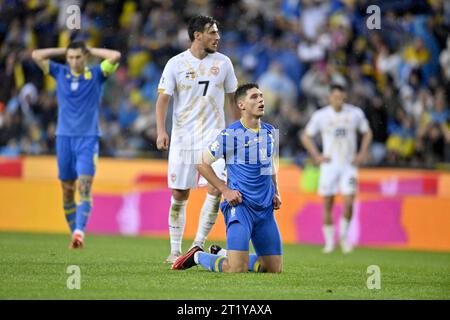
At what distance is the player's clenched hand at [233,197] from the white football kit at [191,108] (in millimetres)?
1504

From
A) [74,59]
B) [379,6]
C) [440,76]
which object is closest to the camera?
[74,59]

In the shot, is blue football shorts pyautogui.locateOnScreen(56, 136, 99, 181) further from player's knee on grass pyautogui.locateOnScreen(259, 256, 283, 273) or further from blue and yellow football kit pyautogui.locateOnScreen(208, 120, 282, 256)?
player's knee on grass pyautogui.locateOnScreen(259, 256, 283, 273)

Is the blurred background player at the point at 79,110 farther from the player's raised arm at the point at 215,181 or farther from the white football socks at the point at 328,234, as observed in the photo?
the white football socks at the point at 328,234

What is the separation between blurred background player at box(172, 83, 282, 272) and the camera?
401 inches

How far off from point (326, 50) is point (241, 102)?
1137 centimetres

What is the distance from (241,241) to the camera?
10125 millimetres

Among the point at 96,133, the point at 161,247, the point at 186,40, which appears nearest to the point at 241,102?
the point at 96,133

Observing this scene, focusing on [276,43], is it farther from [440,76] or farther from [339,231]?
[339,231]

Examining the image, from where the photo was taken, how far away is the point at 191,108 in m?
11.7

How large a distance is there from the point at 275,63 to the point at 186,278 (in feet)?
39.4

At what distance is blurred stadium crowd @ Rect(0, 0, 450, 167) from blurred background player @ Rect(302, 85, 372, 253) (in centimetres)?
222

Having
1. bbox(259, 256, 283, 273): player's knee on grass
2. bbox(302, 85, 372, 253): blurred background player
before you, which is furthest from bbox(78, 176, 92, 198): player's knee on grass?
bbox(302, 85, 372, 253): blurred background player

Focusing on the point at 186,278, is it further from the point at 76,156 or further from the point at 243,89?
the point at 76,156

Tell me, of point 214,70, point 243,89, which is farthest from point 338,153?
point 243,89
